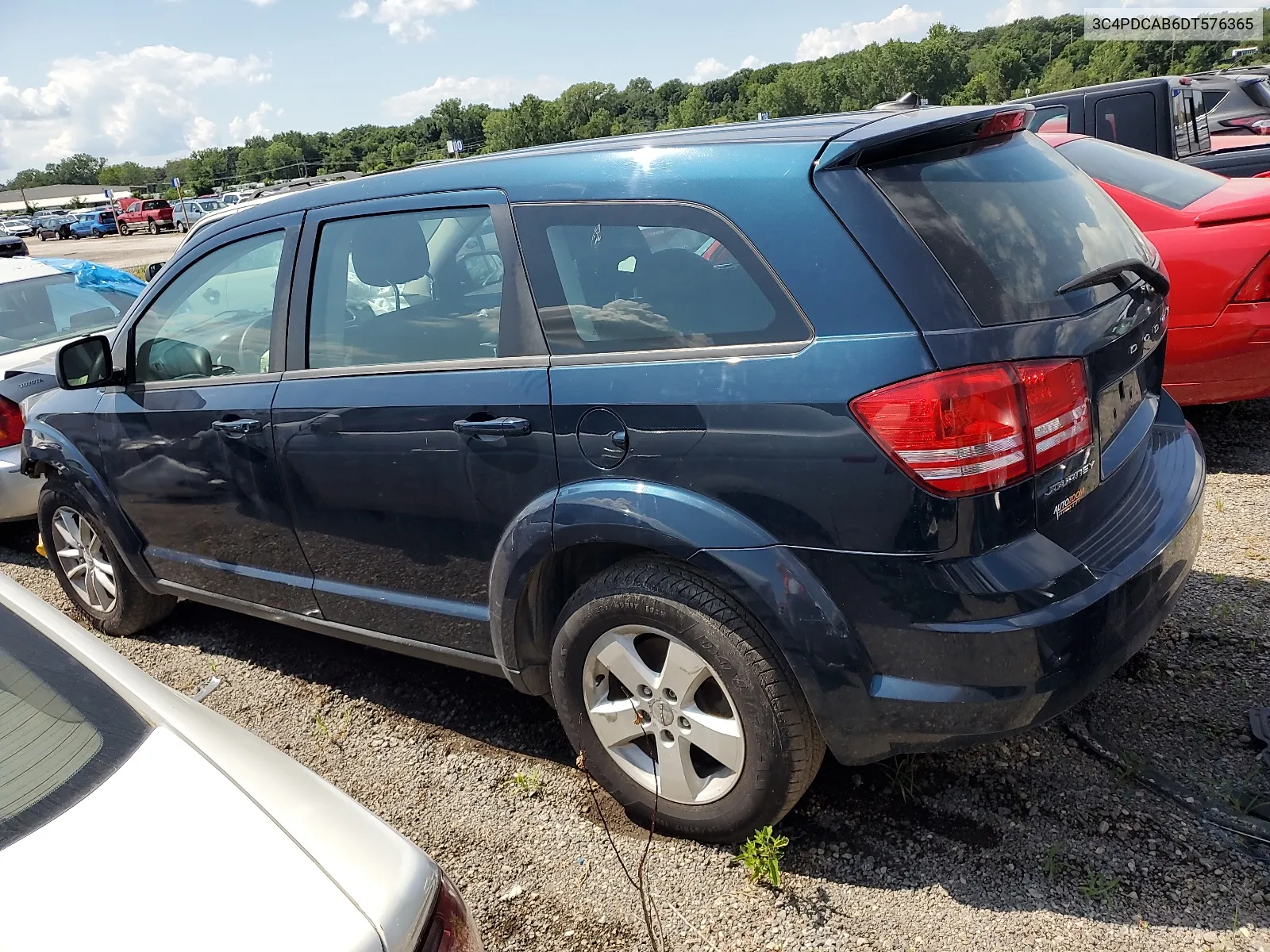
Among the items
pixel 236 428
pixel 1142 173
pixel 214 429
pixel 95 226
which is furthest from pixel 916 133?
pixel 95 226

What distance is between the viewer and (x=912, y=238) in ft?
7.25

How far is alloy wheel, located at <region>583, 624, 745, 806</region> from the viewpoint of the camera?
→ 2.51 m

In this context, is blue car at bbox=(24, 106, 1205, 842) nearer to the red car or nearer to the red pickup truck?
the red car

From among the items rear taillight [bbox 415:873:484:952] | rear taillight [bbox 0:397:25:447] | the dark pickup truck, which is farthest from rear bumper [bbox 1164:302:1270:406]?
rear taillight [bbox 0:397:25:447]

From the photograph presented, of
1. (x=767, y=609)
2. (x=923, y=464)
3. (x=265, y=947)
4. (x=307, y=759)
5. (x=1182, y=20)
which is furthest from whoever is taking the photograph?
(x=1182, y=20)

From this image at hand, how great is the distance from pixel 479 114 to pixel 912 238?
160124 millimetres

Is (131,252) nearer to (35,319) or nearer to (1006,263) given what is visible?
(35,319)

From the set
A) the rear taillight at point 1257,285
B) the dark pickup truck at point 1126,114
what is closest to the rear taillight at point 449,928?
the rear taillight at point 1257,285

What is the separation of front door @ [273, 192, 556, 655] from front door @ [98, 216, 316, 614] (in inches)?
5.2

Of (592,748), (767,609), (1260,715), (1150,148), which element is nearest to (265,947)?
(767,609)

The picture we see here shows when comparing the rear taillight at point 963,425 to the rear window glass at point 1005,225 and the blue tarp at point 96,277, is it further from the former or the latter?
the blue tarp at point 96,277

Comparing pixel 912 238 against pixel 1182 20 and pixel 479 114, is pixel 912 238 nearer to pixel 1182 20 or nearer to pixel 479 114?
pixel 1182 20

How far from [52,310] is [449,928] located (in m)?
6.91

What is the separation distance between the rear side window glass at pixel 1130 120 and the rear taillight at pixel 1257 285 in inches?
160
